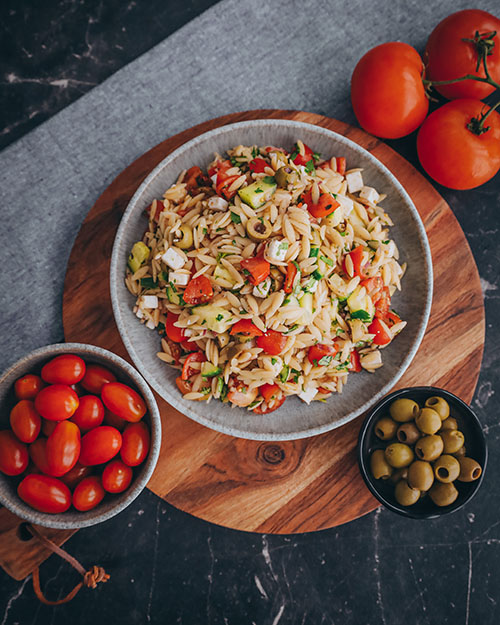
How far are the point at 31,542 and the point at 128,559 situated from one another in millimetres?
485

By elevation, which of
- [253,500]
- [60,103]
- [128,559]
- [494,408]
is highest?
[60,103]

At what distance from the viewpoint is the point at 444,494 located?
4.96 ft

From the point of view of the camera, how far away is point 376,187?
64.9 inches

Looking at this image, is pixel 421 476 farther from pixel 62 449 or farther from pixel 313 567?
pixel 62 449

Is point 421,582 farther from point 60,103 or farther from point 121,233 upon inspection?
point 60,103

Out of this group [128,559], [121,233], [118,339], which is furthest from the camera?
[128,559]

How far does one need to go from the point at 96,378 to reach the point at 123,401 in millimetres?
126

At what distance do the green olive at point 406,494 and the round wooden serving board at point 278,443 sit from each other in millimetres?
124

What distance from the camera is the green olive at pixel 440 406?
153cm

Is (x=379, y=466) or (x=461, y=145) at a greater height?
(x=461, y=145)

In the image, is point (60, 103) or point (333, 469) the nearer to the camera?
point (333, 469)

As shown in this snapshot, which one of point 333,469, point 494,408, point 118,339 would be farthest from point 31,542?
point 494,408

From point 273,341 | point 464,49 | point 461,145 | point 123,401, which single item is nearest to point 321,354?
point 273,341

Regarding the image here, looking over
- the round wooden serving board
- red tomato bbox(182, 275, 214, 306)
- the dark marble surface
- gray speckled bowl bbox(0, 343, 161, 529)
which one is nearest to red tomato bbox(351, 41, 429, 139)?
the round wooden serving board
